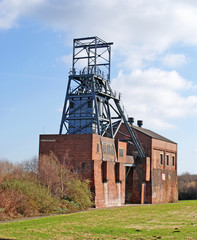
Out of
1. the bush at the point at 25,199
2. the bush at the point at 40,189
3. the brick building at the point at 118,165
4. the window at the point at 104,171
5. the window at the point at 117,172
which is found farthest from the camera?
the window at the point at 117,172

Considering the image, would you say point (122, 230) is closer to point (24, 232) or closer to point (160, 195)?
point (24, 232)

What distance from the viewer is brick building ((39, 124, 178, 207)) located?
113ft

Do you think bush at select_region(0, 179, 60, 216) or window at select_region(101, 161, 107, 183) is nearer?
bush at select_region(0, 179, 60, 216)

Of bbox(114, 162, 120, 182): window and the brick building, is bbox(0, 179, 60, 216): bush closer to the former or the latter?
the brick building

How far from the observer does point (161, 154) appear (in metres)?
49.5

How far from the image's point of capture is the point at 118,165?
37906 millimetres

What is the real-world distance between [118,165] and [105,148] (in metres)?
2.51

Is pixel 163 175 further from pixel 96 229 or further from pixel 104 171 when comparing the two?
pixel 96 229

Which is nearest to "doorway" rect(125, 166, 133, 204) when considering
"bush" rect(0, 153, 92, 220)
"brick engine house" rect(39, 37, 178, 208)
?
"brick engine house" rect(39, 37, 178, 208)

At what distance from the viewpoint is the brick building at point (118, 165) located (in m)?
34.3

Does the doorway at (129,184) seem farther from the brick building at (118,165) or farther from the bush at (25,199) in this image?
the bush at (25,199)

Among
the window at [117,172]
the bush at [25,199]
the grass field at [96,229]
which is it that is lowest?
the grass field at [96,229]

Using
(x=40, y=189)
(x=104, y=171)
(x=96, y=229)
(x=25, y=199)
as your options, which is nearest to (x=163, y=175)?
(x=104, y=171)

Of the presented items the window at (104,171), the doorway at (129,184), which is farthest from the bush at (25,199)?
the doorway at (129,184)
